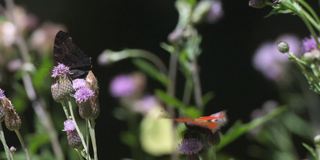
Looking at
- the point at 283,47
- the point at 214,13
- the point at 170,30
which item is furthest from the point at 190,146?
the point at 170,30

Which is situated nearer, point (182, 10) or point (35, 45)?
point (182, 10)

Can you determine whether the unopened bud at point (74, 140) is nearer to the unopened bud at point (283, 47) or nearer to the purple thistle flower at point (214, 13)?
the unopened bud at point (283, 47)

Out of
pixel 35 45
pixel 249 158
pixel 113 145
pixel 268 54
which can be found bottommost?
pixel 249 158

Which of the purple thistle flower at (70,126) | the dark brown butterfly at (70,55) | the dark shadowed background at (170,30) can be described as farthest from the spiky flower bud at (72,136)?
the dark shadowed background at (170,30)

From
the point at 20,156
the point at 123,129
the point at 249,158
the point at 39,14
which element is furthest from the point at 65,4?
the point at 20,156

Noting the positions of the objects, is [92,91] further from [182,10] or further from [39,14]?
[39,14]

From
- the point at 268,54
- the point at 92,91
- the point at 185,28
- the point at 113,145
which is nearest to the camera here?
the point at 92,91

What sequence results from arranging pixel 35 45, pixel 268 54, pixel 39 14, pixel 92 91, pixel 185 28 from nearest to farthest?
pixel 92 91 < pixel 185 28 < pixel 35 45 < pixel 268 54 < pixel 39 14

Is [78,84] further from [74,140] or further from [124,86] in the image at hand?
[124,86]
